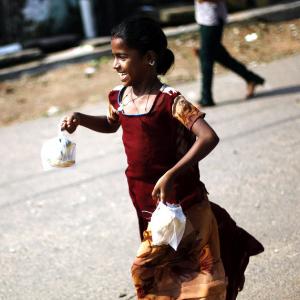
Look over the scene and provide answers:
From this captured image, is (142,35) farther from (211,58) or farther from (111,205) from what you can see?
(211,58)

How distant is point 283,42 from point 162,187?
7.70m

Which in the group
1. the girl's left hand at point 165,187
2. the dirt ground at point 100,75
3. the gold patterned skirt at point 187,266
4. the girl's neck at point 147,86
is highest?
the girl's neck at point 147,86

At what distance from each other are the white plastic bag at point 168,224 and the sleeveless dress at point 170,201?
0.38 feet

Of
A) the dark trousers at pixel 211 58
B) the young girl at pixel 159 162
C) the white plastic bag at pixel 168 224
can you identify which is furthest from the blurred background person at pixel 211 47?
the white plastic bag at pixel 168 224

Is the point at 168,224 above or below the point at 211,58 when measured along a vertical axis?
above

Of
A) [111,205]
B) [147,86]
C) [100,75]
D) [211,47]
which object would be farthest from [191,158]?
[100,75]

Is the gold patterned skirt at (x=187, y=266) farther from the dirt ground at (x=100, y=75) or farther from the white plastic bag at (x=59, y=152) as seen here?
the dirt ground at (x=100, y=75)

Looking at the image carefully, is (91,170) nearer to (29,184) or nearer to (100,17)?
(29,184)

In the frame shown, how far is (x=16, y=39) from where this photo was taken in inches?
423

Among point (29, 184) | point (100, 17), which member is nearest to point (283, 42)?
point (100, 17)

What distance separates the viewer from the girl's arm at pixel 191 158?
90.9 inches

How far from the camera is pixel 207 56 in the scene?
6598 millimetres

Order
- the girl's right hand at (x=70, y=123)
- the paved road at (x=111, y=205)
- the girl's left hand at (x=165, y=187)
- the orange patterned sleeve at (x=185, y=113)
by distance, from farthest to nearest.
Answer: the paved road at (x=111, y=205) < the girl's right hand at (x=70, y=123) < the orange patterned sleeve at (x=185, y=113) < the girl's left hand at (x=165, y=187)

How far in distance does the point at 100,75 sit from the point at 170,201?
661 centimetres
